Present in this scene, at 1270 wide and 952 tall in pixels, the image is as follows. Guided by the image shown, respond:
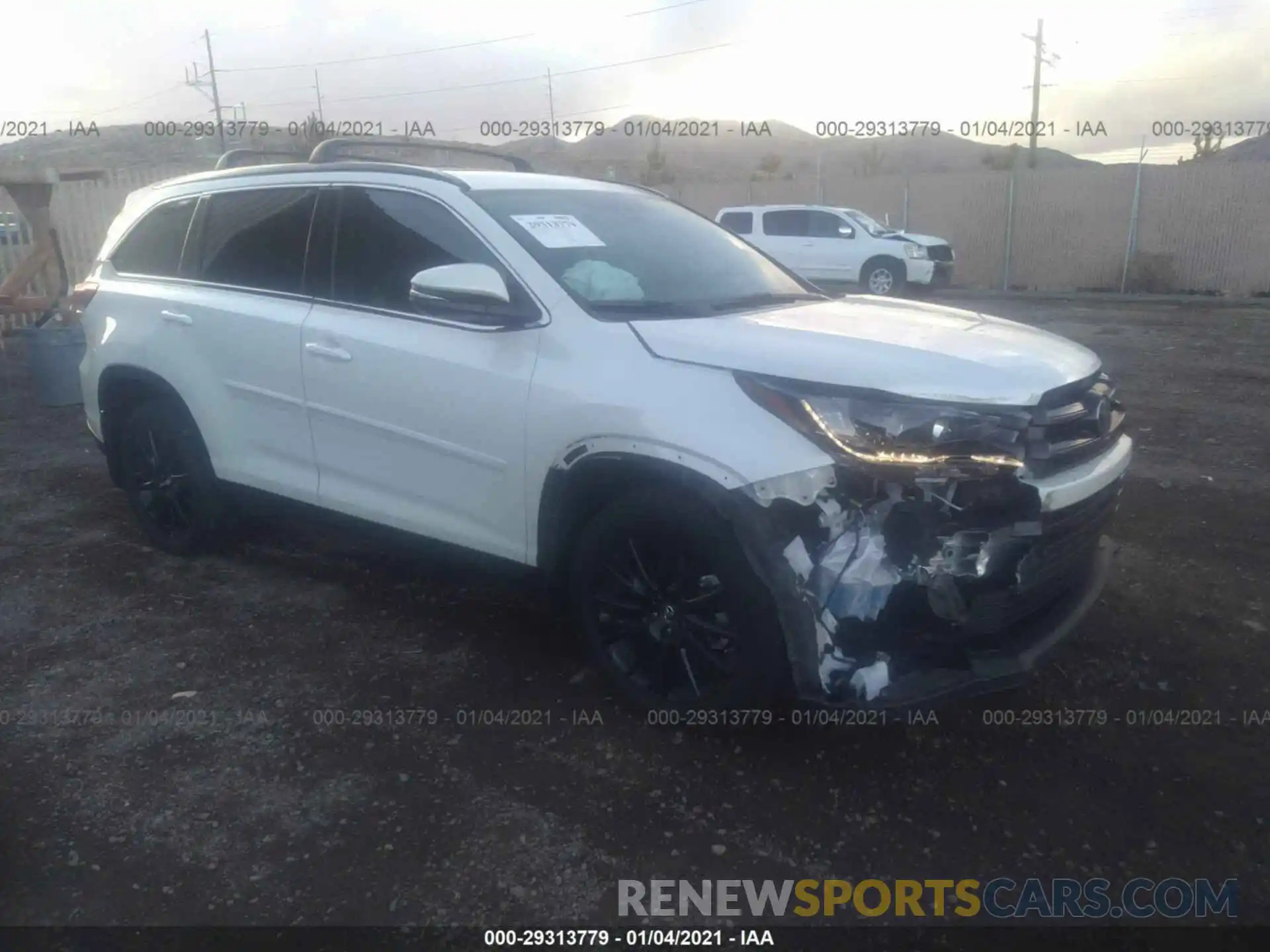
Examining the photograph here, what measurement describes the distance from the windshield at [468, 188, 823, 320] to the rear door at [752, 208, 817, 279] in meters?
15.0

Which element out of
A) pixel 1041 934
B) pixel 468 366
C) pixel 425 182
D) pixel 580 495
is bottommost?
pixel 1041 934

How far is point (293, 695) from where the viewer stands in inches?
142

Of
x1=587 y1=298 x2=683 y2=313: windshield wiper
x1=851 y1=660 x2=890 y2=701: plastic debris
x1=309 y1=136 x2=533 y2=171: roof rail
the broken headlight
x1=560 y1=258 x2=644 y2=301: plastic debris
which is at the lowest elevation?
x1=851 y1=660 x2=890 y2=701: plastic debris

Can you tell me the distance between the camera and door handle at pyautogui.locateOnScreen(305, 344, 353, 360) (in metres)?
3.86

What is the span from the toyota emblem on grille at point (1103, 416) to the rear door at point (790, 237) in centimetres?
1592

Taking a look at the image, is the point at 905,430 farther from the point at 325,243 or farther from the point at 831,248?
the point at 831,248

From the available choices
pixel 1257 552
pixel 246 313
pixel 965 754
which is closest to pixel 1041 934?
pixel 965 754

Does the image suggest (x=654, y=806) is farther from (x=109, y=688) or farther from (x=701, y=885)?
(x=109, y=688)

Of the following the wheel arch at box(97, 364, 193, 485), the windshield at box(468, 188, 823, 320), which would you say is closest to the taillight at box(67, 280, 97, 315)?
the wheel arch at box(97, 364, 193, 485)

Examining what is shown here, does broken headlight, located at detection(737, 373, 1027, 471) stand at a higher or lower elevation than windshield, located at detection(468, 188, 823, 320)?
lower

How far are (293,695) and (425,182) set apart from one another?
2.02m

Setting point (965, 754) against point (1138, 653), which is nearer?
point (965, 754)

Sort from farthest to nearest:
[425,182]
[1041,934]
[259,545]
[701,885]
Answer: [259,545]
[425,182]
[701,885]
[1041,934]
